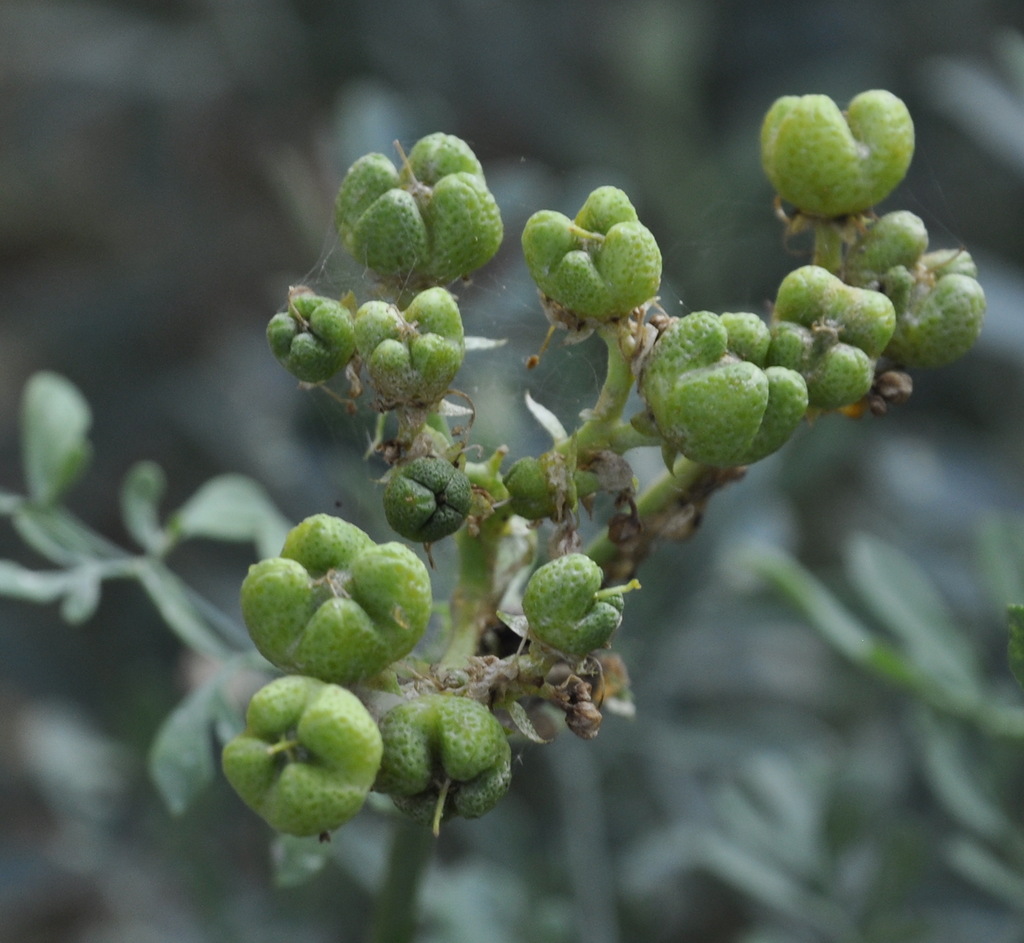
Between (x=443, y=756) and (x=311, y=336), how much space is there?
37cm

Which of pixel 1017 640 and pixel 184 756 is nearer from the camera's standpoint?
pixel 1017 640

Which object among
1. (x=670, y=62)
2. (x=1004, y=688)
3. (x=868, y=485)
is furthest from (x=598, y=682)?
(x=670, y=62)

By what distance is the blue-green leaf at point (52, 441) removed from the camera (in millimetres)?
1486

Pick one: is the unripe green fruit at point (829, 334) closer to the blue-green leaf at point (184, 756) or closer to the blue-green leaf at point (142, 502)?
the blue-green leaf at point (184, 756)

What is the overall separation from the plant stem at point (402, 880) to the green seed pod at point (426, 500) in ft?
1.24

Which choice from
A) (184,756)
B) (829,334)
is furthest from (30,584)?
(829,334)

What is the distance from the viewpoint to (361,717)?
84 centimetres

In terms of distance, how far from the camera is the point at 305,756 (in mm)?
850

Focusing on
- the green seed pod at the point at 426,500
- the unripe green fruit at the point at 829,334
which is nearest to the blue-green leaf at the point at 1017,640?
the unripe green fruit at the point at 829,334

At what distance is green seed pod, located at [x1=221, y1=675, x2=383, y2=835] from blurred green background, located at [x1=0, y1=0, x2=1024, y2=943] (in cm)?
43

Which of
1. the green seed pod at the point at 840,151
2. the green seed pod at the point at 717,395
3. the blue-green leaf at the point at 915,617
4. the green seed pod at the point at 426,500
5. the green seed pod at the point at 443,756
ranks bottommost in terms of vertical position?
the blue-green leaf at the point at 915,617

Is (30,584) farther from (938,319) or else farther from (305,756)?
(938,319)

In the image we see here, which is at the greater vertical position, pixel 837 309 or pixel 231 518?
pixel 837 309

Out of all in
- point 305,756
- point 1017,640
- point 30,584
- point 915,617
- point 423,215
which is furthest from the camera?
point 915,617
